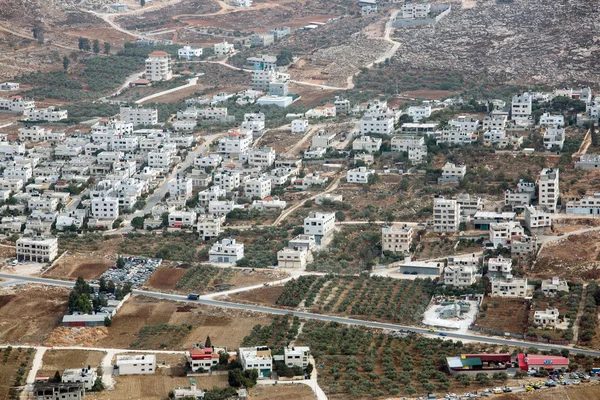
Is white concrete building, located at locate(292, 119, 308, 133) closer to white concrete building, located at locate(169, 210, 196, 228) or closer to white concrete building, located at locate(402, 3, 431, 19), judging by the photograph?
white concrete building, located at locate(169, 210, 196, 228)

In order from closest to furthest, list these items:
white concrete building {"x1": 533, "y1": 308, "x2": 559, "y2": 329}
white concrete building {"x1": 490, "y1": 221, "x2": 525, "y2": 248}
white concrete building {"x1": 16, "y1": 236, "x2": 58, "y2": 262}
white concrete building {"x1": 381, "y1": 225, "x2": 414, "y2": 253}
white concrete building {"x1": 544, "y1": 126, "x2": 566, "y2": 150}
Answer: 1. white concrete building {"x1": 533, "y1": 308, "x2": 559, "y2": 329}
2. white concrete building {"x1": 490, "y1": 221, "x2": 525, "y2": 248}
3. white concrete building {"x1": 381, "y1": 225, "x2": 414, "y2": 253}
4. white concrete building {"x1": 16, "y1": 236, "x2": 58, "y2": 262}
5. white concrete building {"x1": 544, "y1": 126, "x2": 566, "y2": 150}

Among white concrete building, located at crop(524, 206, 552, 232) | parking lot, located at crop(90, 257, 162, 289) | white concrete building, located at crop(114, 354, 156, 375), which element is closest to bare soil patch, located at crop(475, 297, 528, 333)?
white concrete building, located at crop(524, 206, 552, 232)

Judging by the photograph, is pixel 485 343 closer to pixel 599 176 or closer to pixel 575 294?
pixel 575 294

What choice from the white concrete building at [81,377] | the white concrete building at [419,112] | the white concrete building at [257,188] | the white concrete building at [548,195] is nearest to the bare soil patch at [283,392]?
the white concrete building at [81,377]

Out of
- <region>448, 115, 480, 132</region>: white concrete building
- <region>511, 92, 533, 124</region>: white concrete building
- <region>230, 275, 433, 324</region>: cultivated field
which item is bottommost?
<region>230, 275, 433, 324</region>: cultivated field

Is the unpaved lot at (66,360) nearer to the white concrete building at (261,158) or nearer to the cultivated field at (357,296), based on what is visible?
the cultivated field at (357,296)

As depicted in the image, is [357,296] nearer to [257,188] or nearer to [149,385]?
[149,385]

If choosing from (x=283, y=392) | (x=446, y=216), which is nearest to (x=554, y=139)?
(x=446, y=216)
